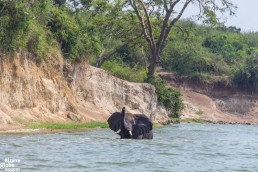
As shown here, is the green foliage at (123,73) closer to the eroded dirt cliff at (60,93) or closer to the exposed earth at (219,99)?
the eroded dirt cliff at (60,93)

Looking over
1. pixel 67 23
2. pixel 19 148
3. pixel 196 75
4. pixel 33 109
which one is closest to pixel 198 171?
pixel 19 148

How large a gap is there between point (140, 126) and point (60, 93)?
11.8 metres

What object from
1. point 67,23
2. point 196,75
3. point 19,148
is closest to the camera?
point 19,148

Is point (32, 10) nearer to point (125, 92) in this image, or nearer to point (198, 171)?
point (125, 92)

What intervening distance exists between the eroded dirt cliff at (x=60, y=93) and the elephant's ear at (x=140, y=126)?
556cm

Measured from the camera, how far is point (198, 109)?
7281cm

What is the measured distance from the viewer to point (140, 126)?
27484mm

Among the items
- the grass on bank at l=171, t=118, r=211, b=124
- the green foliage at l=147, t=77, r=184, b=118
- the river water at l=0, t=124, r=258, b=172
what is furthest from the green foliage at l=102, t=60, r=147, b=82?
the river water at l=0, t=124, r=258, b=172

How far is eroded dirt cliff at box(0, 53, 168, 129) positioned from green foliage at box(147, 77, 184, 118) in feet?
7.33

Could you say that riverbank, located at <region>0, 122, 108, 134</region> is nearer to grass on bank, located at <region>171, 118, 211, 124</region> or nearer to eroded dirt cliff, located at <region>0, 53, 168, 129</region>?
eroded dirt cliff, located at <region>0, 53, 168, 129</region>

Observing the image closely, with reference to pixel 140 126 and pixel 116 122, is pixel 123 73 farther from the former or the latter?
pixel 116 122

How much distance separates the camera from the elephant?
27094 mm

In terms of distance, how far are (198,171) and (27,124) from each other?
49.5ft

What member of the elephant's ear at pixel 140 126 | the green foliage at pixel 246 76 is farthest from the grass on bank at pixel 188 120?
the elephant's ear at pixel 140 126
